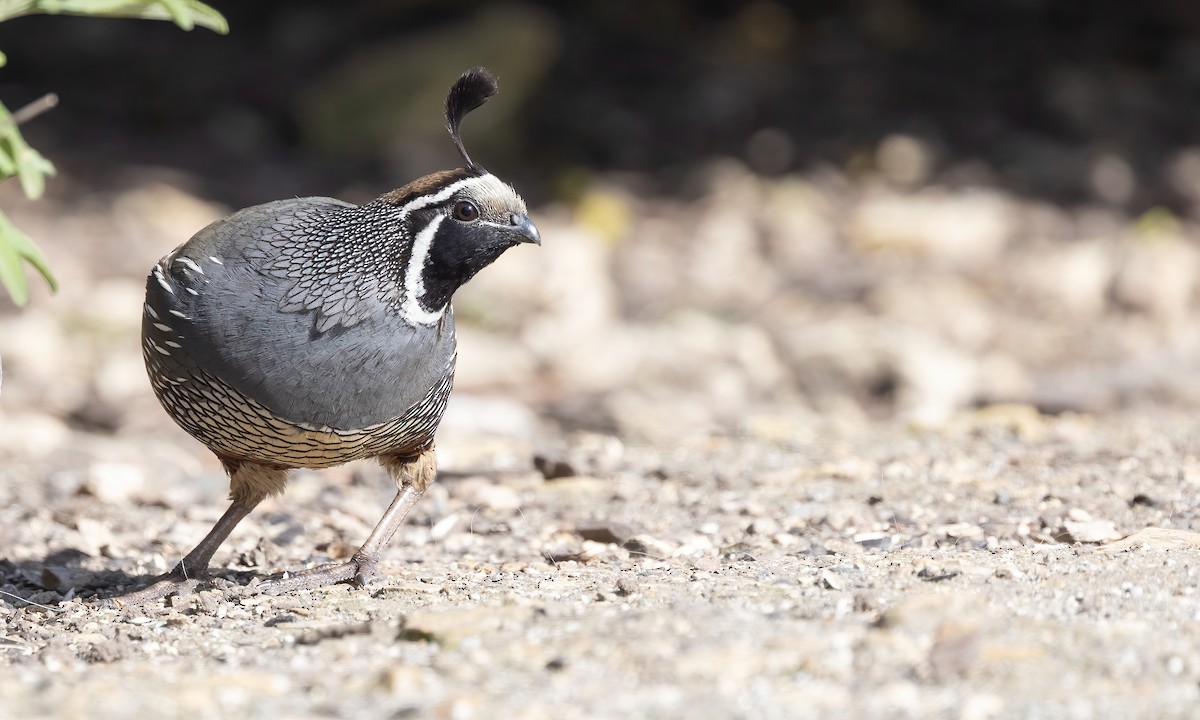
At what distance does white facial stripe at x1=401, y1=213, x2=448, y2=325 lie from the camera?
173 inches

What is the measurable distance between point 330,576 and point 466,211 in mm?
1259

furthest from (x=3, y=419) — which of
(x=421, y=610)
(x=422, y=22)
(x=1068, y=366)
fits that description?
(x=422, y=22)

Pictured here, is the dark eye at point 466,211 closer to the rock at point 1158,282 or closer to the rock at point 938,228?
the rock at point 1158,282

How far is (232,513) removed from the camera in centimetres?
486

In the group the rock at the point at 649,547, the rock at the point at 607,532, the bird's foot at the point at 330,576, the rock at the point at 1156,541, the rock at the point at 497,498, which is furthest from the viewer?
the rock at the point at 497,498

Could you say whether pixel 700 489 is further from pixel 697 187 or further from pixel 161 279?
pixel 697 187

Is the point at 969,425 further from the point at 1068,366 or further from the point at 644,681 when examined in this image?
the point at 644,681

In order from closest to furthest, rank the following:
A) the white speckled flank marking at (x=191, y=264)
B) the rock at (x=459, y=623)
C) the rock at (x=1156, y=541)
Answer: the rock at (x=459, y=623) → the rock at (x=1156, y=541) → the white speckled flank marking at (x=191, y=264)

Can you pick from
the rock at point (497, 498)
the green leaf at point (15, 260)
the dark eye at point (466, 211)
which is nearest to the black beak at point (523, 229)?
the dark eye at point (466, 211)

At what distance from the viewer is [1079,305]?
9664 mm

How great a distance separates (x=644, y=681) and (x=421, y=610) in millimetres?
1012

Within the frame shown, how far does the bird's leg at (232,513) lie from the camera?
4613mm

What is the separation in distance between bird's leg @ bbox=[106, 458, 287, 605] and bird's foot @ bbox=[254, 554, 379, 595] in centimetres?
29

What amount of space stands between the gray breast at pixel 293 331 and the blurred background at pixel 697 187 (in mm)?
2894
